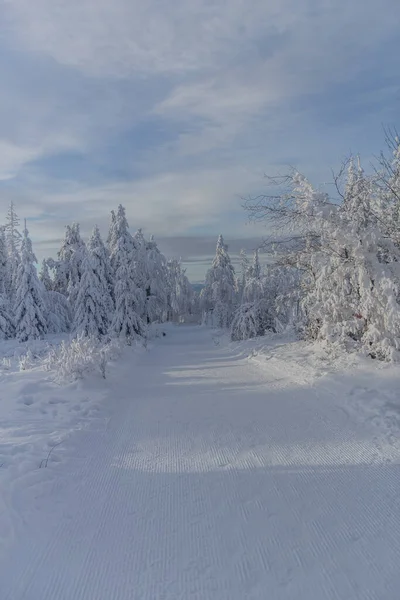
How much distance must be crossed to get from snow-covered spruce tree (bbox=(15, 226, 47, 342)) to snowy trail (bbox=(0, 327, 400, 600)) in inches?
921

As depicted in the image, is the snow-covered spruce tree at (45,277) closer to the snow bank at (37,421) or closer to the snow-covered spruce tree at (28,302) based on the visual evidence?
the snow-covered spruce tree at (28,302)

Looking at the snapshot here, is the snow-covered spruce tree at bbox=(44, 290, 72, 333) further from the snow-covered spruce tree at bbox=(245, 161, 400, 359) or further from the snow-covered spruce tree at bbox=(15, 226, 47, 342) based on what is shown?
the snow-covered spruce tree at bbox=(245, 161, 400, 359)

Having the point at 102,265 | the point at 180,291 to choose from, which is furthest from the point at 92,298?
the point at 180,291

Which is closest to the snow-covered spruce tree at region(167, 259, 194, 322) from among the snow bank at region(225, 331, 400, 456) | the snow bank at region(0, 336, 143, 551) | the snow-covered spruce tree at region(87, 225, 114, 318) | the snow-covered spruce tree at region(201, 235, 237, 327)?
the snow-covered spruce tree at region(201, 235, 237, 327)

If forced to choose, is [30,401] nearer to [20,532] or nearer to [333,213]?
[20,532]

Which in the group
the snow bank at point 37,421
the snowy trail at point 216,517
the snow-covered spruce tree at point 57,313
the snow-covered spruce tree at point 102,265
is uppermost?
the snow-covered spruce tree at point 102,265

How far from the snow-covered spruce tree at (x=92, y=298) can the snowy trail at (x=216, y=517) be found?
21.6 meters

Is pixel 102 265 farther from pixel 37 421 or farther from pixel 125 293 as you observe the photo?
pixel 37 421

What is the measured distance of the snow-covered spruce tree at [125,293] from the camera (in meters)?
26.7

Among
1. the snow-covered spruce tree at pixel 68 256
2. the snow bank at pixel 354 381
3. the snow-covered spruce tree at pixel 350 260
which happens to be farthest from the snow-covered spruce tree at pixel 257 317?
the snow-covered spruce tree at pixel 68 256

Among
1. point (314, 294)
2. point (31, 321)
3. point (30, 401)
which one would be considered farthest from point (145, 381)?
point (31, 321)

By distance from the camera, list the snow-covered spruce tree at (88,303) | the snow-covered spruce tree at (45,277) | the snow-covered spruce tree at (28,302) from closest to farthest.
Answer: the snow-covered spruce tree at (88,303)
the snow-covered spruce tree at (28,302)
the snow-covered spruce tree at (45,277)

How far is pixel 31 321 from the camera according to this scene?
27375 millimetres

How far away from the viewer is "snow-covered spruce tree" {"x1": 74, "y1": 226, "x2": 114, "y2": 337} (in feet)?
87.6
